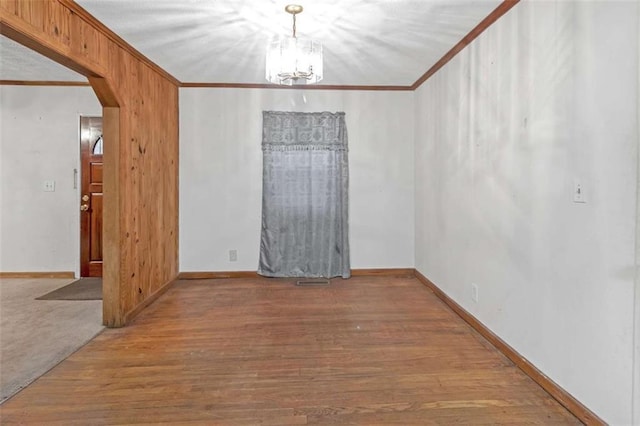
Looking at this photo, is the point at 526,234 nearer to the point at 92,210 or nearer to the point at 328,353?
the point at 328,353

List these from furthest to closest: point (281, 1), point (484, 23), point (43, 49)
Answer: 1. point (484, 23)
2. point (281, 1)
3. point (43, 49)

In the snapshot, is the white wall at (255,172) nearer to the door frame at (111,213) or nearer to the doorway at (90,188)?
the doorway at (90,188)

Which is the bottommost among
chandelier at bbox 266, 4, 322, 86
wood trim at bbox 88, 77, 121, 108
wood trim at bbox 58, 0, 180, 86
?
wood trim at bbox 88, 77, 121, 108

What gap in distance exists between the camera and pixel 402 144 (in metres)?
4.62

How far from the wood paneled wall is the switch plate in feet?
9.48

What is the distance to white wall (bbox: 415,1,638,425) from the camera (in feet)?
5.12

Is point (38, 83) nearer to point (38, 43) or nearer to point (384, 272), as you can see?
point (38, 43)

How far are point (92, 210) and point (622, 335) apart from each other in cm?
501

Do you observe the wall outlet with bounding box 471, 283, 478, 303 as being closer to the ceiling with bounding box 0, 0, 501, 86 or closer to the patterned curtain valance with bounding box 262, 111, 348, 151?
the ceiling with bounding box 0, 0, 501, 86

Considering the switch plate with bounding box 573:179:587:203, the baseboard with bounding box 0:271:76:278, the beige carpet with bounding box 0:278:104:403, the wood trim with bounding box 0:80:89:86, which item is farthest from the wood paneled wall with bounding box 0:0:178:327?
the switch plate with bounding box 573:179:587:203

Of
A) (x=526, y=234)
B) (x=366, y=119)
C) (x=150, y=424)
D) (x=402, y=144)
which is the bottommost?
(x=150, y=424)

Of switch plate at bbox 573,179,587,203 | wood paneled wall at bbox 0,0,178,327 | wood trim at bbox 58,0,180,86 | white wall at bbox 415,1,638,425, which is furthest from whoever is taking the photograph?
wood trim at bbox 58,0,180,86

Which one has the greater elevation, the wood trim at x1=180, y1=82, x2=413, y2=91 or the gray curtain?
the wood trim at x1=180, y1=82, x2=413, y2=91

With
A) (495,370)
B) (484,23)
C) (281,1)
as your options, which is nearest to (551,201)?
(495,370)
